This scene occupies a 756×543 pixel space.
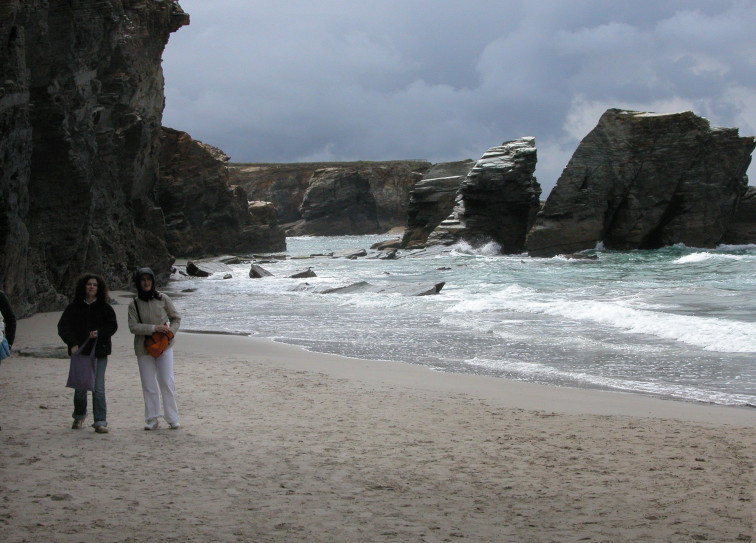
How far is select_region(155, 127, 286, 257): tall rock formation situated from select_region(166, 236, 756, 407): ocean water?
49.7 feet

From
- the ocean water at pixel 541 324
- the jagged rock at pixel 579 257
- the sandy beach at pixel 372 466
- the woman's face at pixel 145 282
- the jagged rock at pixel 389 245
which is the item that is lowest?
the sandy beach at pixel 372 466

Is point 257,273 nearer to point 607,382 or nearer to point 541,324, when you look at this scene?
point 541,324

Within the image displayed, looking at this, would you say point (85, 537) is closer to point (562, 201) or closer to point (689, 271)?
point (689, 271)

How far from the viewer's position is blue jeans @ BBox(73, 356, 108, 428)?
6387 mm

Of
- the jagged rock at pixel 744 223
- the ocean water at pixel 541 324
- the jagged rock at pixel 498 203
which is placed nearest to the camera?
the ocean water at pixel 541 324

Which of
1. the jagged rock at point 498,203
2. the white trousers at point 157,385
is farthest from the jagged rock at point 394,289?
the jagged rock at point 498,203

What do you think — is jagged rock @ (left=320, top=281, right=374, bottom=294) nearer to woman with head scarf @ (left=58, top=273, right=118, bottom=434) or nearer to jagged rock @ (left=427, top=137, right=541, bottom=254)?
woman with head scarf @ (left=58, top=273, right=118, bottom=434)

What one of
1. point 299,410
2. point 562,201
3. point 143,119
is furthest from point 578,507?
point 562,201

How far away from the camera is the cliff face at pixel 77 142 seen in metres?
13.8

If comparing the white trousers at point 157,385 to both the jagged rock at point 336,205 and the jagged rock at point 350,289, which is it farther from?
the jagged rock at point 336,205

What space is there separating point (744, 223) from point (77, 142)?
48.1 m

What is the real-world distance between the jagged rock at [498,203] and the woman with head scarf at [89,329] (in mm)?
44935

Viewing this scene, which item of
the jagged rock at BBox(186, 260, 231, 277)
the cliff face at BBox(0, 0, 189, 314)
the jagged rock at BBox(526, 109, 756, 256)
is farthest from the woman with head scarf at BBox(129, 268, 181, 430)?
the jagged rock at BBox(526, 109, 756, 256)

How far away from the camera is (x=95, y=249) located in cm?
2000
